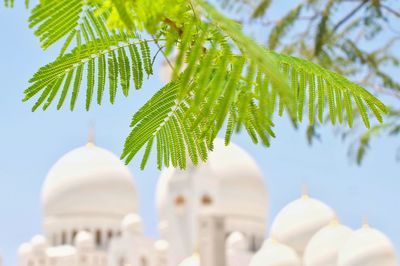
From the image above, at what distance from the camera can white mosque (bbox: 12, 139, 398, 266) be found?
2327 cm

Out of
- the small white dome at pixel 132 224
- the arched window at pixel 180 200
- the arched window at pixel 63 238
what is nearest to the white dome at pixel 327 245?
the arched window at pixel 180 200

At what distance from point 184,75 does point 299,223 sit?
71.8ft

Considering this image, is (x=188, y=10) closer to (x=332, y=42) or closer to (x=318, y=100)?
(x=318, y=100)

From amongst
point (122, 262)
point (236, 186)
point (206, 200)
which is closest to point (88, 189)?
point (122, 262)

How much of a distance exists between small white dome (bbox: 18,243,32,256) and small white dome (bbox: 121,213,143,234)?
12.0ft

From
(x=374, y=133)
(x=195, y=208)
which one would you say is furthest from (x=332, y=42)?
(x=195, y=208)

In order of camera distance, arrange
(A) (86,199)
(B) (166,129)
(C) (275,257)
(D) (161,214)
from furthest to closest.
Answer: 1. (A) (86,199)
2. (D) (161,214)
3. (C) (275,257)
4. (B) (166,129)

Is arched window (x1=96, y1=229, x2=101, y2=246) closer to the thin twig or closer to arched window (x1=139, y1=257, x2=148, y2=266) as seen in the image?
arched window (x1=139, y1=257, x2=148, y2=266)

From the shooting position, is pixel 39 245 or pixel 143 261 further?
pixel 39 245

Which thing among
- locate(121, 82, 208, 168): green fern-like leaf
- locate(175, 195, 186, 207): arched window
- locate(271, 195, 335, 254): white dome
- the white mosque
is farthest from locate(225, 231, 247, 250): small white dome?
locate(121, 82, 208, 168): green fern-like leaf

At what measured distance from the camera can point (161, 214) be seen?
2714 centimetres

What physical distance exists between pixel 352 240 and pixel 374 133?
600 cm

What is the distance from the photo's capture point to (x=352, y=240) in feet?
62.8

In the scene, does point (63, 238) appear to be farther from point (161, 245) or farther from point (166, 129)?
point (166, 129)
